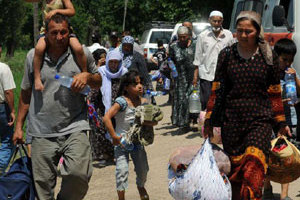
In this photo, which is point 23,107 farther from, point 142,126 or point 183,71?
point 183,71

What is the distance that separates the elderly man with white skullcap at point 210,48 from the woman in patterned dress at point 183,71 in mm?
885

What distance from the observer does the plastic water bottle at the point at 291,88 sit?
687 cm

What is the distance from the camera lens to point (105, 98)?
9555 millimetres

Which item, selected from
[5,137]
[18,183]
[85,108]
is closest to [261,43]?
[85,108]

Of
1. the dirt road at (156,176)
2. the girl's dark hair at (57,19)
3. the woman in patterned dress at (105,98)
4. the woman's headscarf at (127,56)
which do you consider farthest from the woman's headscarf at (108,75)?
the girl's dark hair at (57,19)

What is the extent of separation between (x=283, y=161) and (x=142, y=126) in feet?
6.12

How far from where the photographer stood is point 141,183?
7.03m

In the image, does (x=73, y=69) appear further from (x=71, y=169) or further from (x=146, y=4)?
(x=146, y=4)

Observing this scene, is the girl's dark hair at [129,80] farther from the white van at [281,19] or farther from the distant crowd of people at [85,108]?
the white van at [281,19]

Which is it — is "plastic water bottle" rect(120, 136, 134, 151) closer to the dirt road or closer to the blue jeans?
the dirt road

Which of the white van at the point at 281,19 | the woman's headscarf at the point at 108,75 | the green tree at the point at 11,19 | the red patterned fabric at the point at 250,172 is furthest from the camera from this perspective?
the green tree at the point at 11,19

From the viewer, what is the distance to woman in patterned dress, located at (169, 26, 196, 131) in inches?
475

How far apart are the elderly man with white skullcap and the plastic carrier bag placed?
566cm

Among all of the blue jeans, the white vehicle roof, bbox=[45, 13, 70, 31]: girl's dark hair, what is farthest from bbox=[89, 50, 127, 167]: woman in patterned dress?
the white vehicle roof
